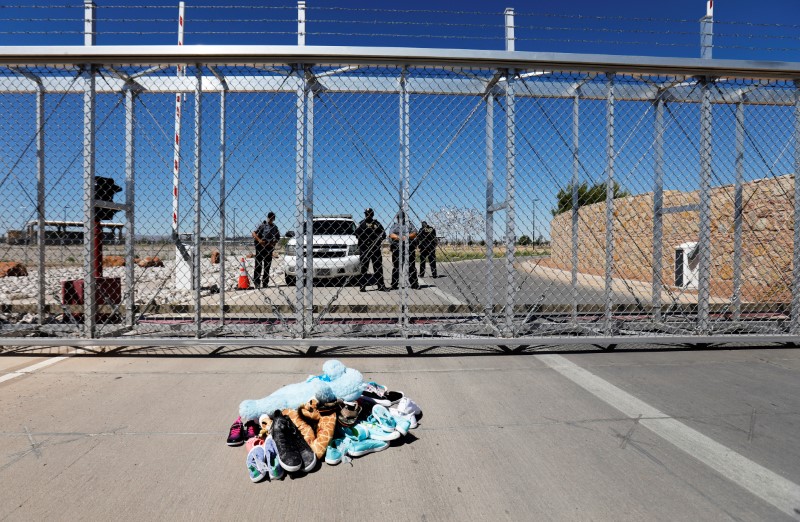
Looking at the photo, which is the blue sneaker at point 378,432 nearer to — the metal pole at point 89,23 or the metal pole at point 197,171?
the metal pole at point 197,171

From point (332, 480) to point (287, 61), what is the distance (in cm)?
408

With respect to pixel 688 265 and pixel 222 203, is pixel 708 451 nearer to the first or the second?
pixel 222 203

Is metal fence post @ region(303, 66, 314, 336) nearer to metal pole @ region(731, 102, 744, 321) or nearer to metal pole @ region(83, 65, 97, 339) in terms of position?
metal pole @ region(83, 65, 97, 339)

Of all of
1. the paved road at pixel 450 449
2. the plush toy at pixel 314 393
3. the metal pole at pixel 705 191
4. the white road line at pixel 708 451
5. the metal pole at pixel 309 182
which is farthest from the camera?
the metal pole at pixel 705 191

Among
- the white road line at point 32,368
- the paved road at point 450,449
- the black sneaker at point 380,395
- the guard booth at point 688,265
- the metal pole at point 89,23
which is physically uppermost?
the metal pole at point 89,23

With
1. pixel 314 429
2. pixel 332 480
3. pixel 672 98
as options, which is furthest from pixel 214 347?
pixel 672 98

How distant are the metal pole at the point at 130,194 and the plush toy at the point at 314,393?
12.1 feet

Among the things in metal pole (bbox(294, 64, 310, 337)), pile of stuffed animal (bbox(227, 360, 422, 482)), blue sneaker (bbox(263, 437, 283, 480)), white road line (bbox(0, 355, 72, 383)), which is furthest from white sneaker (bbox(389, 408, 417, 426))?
white road line (bbox(0, 355, 72, 383))

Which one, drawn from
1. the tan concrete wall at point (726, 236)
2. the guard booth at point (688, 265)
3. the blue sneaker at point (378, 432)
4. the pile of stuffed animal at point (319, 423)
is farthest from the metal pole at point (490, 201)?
the guard booth at point (688, 265)

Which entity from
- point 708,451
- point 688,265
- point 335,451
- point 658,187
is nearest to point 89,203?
point 335,451

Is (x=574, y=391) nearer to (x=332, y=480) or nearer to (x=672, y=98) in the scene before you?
(x=332, y=480)

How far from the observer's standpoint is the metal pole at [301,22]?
5086 millimetres

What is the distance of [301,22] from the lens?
5098 millimetres

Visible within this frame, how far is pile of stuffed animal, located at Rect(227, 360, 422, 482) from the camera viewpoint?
8.38 feet
